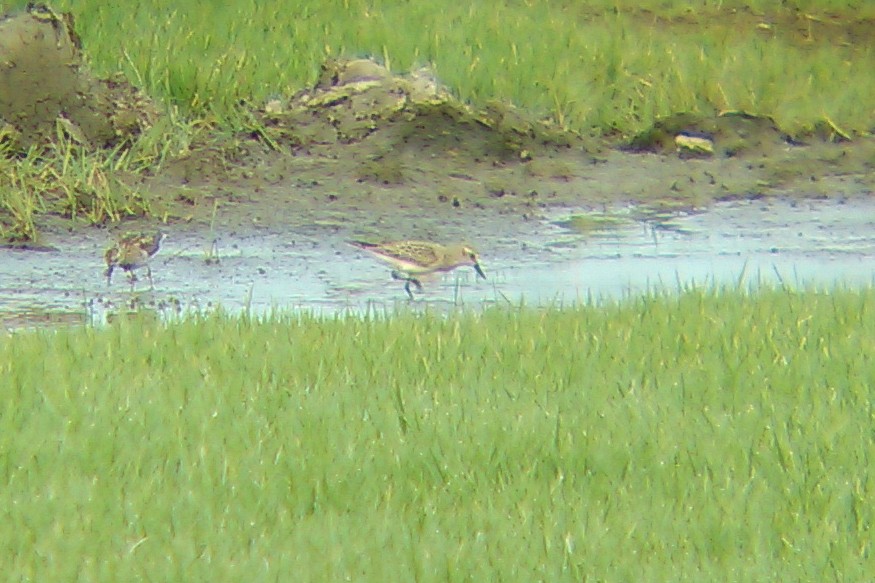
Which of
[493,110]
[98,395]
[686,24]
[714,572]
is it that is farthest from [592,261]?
[686,24]

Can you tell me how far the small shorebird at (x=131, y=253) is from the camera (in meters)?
8.58

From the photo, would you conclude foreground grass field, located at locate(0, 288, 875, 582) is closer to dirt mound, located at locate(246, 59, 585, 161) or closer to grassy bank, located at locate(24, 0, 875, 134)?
dirt mound, located at locate(246, 59, 585, 161)

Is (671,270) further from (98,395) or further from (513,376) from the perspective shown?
(98,395)

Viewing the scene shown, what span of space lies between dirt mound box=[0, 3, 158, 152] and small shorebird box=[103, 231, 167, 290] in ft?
8.58

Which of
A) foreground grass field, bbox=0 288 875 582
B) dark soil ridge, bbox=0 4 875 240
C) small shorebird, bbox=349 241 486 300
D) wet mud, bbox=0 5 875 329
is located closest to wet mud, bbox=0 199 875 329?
wet mud, bbox=0 5 875 329

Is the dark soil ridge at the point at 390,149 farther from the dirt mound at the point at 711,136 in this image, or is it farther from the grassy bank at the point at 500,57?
the grassy bank at the point at 500,57

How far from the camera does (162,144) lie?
1139 cm

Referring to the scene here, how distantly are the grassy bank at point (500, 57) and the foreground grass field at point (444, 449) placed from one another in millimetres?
5668

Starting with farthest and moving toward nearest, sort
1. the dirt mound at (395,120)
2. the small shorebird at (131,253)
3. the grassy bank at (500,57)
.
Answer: the grassy bank at (500,57) < the dirt mound at (395,120) < the small shorebird at (131,253)

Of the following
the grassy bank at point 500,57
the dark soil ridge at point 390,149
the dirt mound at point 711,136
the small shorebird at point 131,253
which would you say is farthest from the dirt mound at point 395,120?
the small shorebird at point 131,253

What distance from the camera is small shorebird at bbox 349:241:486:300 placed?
8312 millimetres

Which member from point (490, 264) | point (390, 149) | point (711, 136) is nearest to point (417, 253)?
point (490, 264)

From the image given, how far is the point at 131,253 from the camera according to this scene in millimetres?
8609

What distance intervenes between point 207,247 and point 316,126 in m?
2.58
